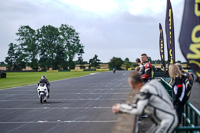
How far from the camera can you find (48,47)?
366 feet

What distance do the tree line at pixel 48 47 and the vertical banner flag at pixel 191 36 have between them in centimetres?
10411

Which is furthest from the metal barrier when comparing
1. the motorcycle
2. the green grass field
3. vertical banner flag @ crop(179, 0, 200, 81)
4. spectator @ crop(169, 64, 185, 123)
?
the green grass field

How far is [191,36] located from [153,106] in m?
1.45

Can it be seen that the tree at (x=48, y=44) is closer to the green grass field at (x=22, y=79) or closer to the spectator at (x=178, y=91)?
the green grass field at (x=22, y=79)

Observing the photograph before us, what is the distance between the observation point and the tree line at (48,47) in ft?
350

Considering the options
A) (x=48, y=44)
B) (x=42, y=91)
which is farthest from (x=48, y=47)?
(x=42, y=91)

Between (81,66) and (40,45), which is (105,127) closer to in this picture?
(40,45)

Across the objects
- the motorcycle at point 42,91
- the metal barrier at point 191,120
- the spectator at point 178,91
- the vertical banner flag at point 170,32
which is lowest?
the motorcycle at point 42,91

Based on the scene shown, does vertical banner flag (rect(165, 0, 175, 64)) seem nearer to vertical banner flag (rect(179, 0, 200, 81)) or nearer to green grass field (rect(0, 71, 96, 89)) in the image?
vertical banner flag (rect(179, 0, 200, 81))

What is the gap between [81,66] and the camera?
13738cm

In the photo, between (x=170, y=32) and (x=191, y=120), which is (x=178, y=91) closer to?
(x=191, y=120)

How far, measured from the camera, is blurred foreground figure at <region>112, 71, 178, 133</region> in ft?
13.3

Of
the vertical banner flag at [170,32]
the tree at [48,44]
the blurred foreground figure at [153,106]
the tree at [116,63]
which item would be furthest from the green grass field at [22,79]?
the tree at [116,63]

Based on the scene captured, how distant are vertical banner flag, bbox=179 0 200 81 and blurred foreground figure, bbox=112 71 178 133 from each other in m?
0.93
